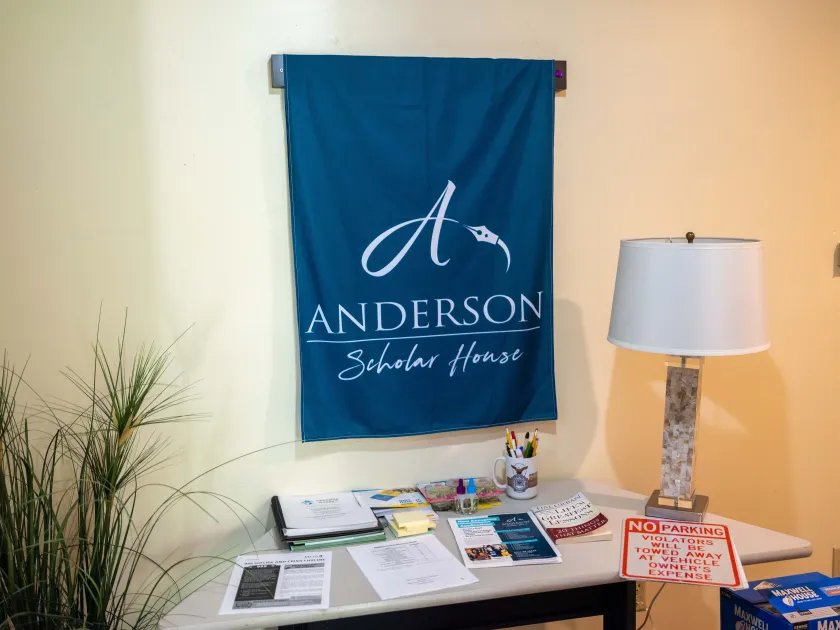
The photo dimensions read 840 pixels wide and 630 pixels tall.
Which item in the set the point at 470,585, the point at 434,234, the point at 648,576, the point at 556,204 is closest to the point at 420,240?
the point at 434,234

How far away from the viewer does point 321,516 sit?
202 cm

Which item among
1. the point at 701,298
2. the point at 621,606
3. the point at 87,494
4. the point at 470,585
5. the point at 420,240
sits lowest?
the point at 621,606

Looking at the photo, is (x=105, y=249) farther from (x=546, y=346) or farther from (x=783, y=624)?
(x=783, y=624)

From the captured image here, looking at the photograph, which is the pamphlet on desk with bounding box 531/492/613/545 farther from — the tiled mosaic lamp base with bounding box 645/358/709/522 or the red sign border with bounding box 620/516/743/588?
the tiled mosaic lamp base with bounding box 645/358/709/522

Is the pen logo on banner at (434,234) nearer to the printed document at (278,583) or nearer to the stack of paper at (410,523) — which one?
the stack of paper at (410,523)

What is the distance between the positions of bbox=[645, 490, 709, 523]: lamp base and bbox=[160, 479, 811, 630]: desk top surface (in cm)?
4

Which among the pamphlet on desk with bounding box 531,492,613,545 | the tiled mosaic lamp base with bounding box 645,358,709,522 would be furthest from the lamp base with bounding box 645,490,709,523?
the pamphlet on desk with bounding box 531,492,613,545

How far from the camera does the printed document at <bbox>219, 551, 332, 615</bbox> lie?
63.0 inches

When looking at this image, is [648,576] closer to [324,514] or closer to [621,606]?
[621,606]

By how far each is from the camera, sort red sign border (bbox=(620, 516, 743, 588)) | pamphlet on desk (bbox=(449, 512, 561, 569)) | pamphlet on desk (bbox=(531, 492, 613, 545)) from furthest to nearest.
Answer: pamphlet on desk (bbox=(531, 492, 613, 545))
pamphlet on desk (bbox=(449, 512, 561, 569))
red sign border (bbox=(620, 516, 743, 588))

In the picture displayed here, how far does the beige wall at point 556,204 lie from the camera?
1.97 metres

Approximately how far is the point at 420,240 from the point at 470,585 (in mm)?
953

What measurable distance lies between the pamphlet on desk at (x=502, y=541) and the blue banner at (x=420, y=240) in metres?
0.35

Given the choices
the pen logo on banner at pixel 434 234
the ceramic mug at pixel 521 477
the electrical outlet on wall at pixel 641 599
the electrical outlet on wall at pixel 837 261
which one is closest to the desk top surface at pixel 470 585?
the ceramic mug at pixel 521 477
